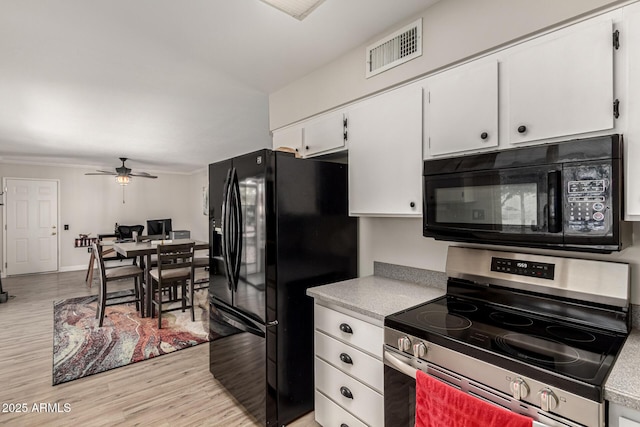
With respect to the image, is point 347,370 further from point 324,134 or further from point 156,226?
point 156,226

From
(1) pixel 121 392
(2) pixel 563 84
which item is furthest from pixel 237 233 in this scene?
(2) pixel 563 84

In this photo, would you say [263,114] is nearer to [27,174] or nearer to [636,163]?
[636,163]

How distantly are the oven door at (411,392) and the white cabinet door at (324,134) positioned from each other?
1.42 metres

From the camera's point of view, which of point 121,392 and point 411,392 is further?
point 121,392

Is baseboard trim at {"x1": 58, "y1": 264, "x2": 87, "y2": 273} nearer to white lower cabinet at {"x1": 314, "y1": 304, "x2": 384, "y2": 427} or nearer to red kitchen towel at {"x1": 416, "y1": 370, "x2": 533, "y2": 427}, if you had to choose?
white lower cabinet at {"x1": 314, "y1": 304, "x2": 384, "y2": 427}

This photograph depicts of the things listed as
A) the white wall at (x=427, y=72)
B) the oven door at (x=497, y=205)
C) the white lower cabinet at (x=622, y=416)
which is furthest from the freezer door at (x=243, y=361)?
the white lower cabinet at (x=622, y=416)

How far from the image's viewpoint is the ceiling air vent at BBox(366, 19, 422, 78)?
179 centimetres

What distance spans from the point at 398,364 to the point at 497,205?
2.78ft

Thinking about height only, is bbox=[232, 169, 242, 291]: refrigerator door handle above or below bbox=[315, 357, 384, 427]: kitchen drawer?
above

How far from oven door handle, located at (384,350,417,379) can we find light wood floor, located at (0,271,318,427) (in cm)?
99

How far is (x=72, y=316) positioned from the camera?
4234 mm

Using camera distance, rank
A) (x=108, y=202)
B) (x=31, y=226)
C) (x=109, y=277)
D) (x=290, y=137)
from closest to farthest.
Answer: (x=290, y=137)
(x=109, y=277)
(x=31, y=226)
(x=108, y=202)

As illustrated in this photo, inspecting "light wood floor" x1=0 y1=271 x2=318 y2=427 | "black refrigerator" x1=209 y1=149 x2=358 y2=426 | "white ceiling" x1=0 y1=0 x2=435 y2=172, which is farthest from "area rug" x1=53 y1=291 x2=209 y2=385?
"white ceiling" x1=0 y1=0 x2=435 y2=172

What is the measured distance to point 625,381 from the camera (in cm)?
95
